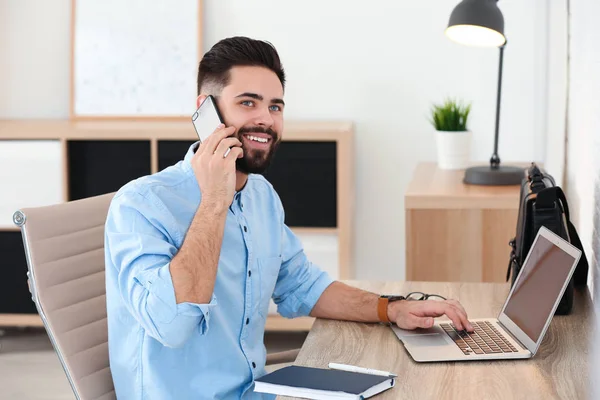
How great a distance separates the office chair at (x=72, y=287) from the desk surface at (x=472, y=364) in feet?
1.59

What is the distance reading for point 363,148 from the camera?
451cm

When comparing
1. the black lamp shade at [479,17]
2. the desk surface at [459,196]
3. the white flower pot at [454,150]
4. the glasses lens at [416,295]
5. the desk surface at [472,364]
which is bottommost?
the desk surface at [472,364]

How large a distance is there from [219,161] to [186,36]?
103 inches

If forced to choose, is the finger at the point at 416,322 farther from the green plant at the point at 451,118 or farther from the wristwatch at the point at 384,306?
the green plant at the point at 451,118

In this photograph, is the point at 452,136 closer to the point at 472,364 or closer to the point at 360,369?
the point at 472,364

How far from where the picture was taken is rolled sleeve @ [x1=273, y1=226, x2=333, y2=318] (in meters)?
2.31

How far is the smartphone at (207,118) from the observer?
215cm

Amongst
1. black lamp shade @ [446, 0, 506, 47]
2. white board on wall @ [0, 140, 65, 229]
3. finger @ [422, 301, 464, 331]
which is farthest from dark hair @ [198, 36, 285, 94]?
white board on wall @ [0, 140, 65, 229]

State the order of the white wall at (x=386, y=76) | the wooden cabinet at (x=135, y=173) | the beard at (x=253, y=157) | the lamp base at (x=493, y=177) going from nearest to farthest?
the beard at (x=253, y=157)
the lamp base at (x=493, y=177)
the wooden cabinet at (x=135, y=173)
the white wall at (x=386, y=76)

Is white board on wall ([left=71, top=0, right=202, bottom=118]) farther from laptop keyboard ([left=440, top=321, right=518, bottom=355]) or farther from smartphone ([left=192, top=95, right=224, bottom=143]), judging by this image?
laptop keyboard ([left=440, top=321, right=518, bottom=355])

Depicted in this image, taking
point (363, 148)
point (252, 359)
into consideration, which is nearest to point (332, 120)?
point (363, 148)

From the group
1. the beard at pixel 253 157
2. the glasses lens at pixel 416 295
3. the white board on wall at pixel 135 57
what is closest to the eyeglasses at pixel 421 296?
the glasses lens at pixel 416 295

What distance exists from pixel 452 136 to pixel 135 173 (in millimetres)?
1480

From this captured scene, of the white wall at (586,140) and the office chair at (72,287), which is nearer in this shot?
the office chair at (72,287)
